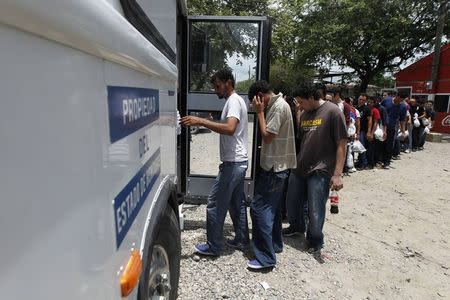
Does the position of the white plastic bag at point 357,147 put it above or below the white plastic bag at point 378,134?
below

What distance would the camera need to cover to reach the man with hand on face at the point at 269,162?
11.7 ft

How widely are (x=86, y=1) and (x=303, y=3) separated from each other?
21.9 m

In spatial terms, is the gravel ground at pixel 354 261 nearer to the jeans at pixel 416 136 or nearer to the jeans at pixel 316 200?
the jeans at pixel 316 200

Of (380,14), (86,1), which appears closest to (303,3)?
(380,14)

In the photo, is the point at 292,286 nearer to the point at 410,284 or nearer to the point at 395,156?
the point at 410,284

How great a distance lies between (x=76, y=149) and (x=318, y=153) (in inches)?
129

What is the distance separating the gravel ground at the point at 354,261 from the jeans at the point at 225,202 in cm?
21

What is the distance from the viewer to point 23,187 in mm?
705

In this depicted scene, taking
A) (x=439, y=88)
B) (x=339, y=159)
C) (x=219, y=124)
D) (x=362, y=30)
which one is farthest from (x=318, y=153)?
(x=362, y=30)

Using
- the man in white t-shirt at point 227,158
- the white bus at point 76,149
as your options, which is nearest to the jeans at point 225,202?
the man in white t-shirt at point 227,158

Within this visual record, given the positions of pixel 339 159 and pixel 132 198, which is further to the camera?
pixel 339 159

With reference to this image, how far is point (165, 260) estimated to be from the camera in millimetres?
2264

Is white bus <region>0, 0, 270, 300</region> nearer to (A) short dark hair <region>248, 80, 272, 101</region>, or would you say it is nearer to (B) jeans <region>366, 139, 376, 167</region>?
(A) short dark hair <region>248, 80, 272, 101</region>

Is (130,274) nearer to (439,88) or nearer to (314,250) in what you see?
(314,250)
